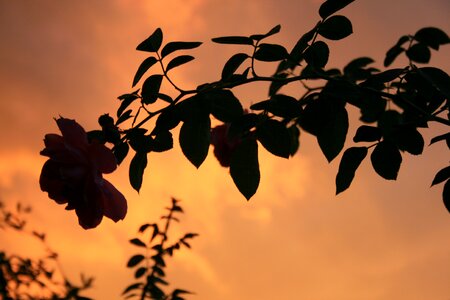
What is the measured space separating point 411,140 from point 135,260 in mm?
1446

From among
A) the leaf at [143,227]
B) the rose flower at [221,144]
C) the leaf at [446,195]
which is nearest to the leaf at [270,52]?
the leaf at [446,195]

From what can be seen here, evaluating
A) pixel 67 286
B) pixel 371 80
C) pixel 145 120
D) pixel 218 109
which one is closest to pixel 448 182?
pixel 371 80

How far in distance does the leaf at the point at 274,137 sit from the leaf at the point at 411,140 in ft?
1.08

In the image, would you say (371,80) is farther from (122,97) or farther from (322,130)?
(122,97)

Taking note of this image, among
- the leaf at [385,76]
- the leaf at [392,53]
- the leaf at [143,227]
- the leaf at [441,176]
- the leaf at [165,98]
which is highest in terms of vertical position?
the leaf at [392,53]

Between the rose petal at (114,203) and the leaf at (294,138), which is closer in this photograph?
the rose petal at (114,203)

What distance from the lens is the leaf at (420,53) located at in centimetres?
231

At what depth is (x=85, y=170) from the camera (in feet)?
3.90

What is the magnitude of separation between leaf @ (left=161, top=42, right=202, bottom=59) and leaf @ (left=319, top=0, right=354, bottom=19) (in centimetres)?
36

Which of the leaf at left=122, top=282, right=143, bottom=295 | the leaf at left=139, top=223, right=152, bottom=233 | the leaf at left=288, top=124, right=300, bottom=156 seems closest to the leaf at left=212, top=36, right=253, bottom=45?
the leaf at left=288, top=124, right=300, bottom=156

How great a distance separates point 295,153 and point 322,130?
41.2 inches

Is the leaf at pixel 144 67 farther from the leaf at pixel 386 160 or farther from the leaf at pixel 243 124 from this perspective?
the leaf at pixel 386 160

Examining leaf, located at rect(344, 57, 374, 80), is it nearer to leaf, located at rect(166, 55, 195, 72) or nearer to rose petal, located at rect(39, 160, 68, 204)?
leaf, located at rect(166, 55, 195, 72)

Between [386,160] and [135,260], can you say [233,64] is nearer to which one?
[386,160]
